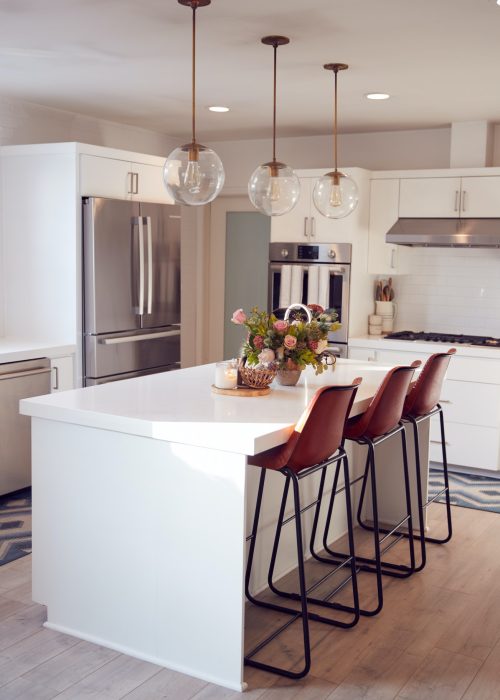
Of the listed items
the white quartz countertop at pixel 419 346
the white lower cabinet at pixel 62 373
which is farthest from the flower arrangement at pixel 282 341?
the white quartz countertop at pixel 419 346

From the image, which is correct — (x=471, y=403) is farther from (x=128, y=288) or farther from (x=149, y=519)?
(x=149, y=519)

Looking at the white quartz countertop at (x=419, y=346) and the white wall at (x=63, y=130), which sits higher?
the white wall at (x=63, y=130)

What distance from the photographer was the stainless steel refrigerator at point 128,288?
525 cm

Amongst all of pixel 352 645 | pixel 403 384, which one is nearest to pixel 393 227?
pixel 403 384

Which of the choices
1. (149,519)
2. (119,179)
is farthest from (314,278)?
(149,519)

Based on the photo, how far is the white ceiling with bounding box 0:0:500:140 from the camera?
3.40 meters

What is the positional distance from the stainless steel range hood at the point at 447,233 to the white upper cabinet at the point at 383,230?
173 millimetres

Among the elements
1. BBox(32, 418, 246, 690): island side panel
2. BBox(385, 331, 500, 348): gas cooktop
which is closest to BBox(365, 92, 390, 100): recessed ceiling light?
BBox(385, 331, 500, 348): gas cooktop

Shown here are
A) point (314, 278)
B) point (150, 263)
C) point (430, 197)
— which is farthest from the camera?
point (314, 278)

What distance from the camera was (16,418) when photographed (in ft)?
15.8

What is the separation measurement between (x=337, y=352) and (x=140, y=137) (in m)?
2.51

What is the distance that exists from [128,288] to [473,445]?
2.63 meters

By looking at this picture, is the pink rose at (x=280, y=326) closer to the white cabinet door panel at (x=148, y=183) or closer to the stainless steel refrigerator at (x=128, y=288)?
the stainless steel refrigerator at (x=128, y=288)

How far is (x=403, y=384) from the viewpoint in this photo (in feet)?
11.7
